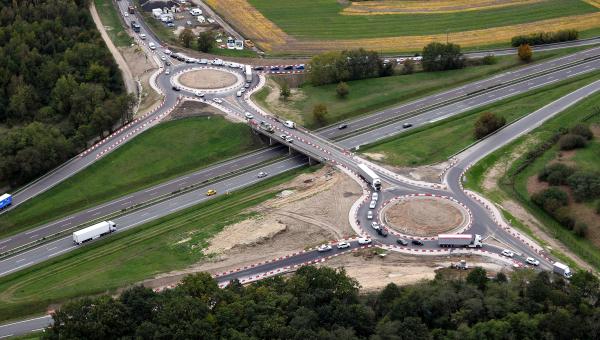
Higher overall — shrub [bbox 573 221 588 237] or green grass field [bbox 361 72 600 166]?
green grass field [bbox 361 72 600 166]

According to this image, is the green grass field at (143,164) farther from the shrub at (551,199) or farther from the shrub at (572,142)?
the shrub at (572,142)

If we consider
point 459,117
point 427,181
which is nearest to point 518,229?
point 427,181

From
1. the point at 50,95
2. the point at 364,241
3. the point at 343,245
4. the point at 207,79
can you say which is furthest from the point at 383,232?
the point at 50,95

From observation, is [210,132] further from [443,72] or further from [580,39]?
[580,39]

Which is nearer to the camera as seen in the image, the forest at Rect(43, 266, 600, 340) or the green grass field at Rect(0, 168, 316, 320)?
the forest at Rect(43, 266, 600, 340)

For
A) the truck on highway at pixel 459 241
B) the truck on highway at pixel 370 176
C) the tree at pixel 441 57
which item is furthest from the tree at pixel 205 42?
the truck on highway at pixel 459 241

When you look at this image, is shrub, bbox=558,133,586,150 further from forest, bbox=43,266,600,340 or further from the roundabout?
forest, bbox=43,266,600,340

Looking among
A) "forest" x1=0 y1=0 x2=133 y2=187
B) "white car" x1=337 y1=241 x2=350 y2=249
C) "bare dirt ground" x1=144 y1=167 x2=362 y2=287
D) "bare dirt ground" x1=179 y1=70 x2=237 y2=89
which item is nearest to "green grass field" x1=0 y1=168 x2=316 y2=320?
"bare dirt ground" x1=144 y1=167 x2=362 y2=287
